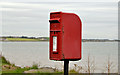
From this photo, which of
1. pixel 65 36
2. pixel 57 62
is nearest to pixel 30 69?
pixel 57 62

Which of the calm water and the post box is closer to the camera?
the post box

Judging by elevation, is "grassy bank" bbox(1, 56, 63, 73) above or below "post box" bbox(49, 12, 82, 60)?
below

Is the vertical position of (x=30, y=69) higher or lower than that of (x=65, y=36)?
lower

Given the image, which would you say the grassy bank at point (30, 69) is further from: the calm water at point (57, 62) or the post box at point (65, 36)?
the post box at point (65, 36)

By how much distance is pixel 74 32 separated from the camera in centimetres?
631

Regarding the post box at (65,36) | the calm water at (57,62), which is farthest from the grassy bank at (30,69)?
the post box at (65,36)

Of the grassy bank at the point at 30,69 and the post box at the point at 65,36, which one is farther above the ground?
the post box at the point at 65,36

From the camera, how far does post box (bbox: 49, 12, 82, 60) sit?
6.21 metres

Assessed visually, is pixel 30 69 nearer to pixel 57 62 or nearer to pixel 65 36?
pixel 57 62

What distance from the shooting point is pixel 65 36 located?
6223 millimetres

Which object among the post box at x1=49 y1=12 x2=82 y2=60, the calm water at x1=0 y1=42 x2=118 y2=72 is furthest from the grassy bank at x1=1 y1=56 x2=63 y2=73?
the post box at x1=49 y1=12 x2=82 y2=60

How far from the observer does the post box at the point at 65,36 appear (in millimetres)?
6207

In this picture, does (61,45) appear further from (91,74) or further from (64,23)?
(91,74)

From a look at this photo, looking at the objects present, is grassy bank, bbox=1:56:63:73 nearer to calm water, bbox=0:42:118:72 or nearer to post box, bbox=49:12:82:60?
calm water, bbox=0:42:118:72
